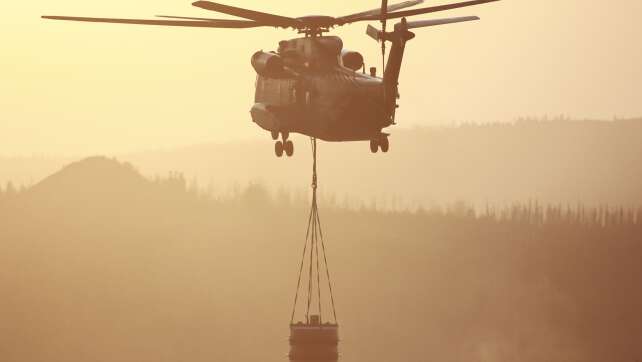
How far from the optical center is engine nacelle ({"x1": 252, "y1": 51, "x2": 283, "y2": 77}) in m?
59.6

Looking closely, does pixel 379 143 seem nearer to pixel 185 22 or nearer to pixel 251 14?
pixel 251 14

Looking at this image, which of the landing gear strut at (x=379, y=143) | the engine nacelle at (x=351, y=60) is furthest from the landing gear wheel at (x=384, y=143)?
the engine nacelle at (x=351, y=60)

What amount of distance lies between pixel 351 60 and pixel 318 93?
2112mm

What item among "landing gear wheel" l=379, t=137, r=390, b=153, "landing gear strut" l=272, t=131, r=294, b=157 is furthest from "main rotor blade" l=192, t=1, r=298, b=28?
"landing gear wheel" l=379, t=137, r=390, b=153

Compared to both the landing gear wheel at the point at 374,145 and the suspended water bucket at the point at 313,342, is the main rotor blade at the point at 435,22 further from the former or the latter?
the suspended water bucket at the point at 313,342

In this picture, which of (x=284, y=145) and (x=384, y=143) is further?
(x=284, y=145)

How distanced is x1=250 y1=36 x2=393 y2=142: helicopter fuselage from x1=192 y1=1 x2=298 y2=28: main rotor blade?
4.49 feet

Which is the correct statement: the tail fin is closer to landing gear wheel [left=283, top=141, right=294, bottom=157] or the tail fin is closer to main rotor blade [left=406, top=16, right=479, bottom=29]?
main rotor blade [left=406, top=16, right=479, bottom=29]

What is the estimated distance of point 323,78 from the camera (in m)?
58.7

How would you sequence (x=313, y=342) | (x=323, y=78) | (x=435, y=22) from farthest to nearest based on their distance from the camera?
(x=313, y=342) → (x=323, y=78) → (x=435, y=22)

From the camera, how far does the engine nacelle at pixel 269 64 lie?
59562 millimetres

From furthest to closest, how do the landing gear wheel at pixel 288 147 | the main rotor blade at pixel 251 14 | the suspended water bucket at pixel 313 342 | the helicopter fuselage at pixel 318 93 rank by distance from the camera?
1. the suspended water bucket at pixel 313 342
2. the landing gear wheel at pixel 288 147
3. the helicopter fuselage at pixel 318 93
4. the main rotor blade at pixel 251 14

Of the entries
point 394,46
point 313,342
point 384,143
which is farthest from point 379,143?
point 313,342

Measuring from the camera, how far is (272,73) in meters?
59.6
